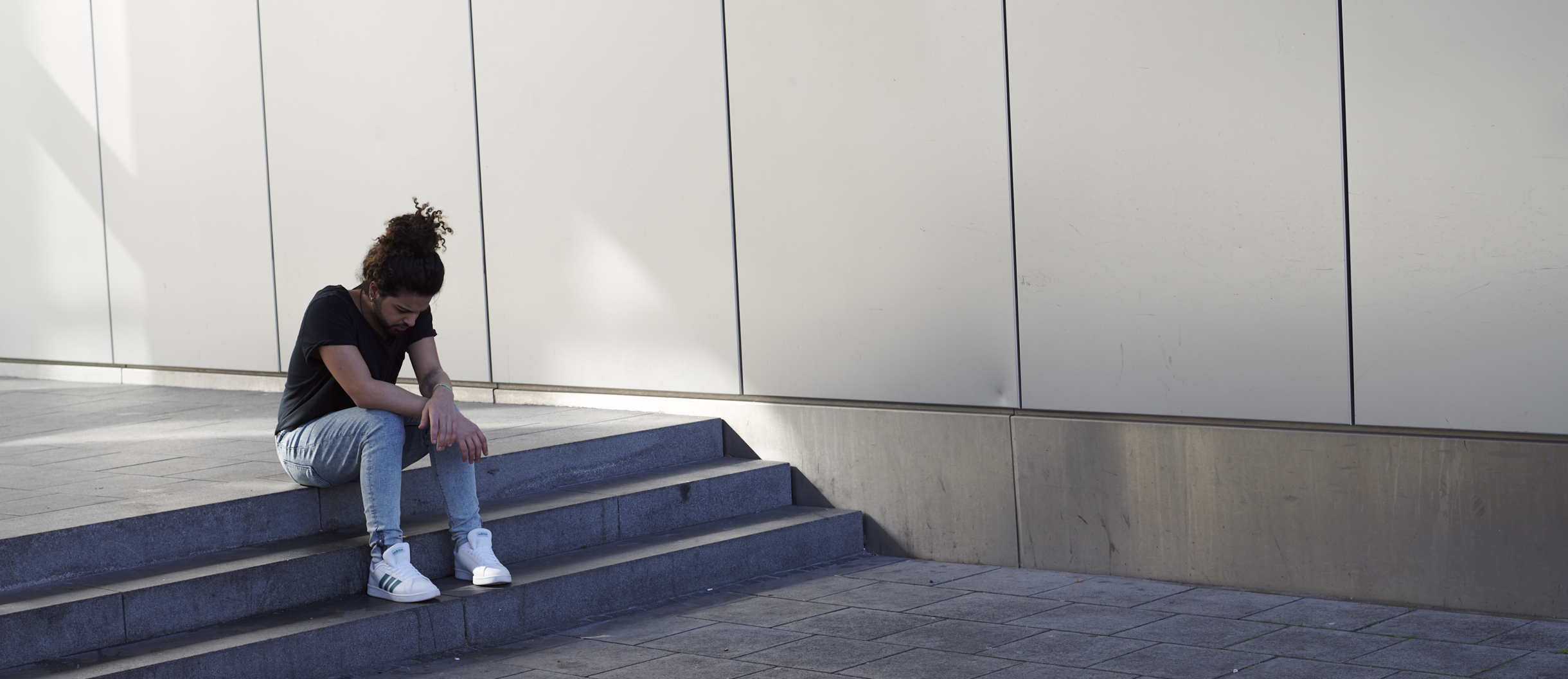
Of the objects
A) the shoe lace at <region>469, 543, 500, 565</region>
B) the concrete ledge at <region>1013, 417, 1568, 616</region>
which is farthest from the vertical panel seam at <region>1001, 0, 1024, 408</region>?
the shoe lace at <region>469, 543, 500, 565</region>

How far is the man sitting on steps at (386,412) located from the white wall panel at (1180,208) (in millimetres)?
2235

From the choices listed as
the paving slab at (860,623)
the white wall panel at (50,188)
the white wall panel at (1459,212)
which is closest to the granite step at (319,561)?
the paving slab at (860,623)

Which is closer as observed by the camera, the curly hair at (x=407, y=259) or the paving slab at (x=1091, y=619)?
the curly hair at (x=407, y=259)

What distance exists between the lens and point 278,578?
15.4 ft

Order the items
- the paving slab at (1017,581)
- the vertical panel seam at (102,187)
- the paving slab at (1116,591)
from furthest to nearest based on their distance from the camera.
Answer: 1. the vertical panel seam at (102,187)
2. the paving slab at (1017,581)
3. the paving slab at (1116,591)

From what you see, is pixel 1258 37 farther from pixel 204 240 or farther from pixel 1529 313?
pixel 204 240

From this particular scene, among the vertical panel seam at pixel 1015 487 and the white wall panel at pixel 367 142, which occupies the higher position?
the white wall panel at pixel 367 142

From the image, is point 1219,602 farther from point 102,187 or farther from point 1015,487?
point 102,187

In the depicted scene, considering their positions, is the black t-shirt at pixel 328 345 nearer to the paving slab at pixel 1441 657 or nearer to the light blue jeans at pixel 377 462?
the light blue jeans at pixel 377 462

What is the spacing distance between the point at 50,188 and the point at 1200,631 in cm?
819

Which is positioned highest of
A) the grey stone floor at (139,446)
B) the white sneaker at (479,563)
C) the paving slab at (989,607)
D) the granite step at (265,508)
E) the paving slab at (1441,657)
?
the grey stone floor at (139,446)

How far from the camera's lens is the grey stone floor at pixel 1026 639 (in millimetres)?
4297

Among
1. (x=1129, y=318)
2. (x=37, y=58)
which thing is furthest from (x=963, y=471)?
(x=37, y=58)

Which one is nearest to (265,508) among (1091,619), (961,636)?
(961,636)
